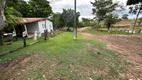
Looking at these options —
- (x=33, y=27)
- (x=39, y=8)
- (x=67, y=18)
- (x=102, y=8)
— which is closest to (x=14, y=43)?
(x=33, y=27)

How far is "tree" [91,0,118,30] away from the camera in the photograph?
89.0ft

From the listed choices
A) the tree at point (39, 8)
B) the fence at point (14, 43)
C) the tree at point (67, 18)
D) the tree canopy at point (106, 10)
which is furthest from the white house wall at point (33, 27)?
the tree canopy at point (106, 10)

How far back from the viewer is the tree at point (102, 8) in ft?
89.0

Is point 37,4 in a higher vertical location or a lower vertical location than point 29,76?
higher

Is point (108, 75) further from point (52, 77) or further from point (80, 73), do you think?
point (52, 77)

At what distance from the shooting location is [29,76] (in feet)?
14.4

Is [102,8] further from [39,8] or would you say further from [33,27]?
[33,27]

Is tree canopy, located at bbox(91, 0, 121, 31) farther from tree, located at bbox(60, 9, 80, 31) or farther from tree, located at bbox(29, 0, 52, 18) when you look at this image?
tree, located at bbox(29, 0, 52, 18)

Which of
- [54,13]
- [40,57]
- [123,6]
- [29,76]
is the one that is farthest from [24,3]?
[29,76]

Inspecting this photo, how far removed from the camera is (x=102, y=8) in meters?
28.0

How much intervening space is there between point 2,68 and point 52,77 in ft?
8.19

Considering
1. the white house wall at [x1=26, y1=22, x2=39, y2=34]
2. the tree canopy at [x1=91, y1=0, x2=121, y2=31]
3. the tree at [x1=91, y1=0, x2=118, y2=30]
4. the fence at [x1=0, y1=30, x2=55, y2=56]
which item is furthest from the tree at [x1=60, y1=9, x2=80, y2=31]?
the fence at [x1=0, y1=30, x2=55, y2=56]

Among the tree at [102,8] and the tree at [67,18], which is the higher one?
the tree at [102,8]

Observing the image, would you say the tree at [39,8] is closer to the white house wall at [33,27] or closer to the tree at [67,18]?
the tree at [67,18]
